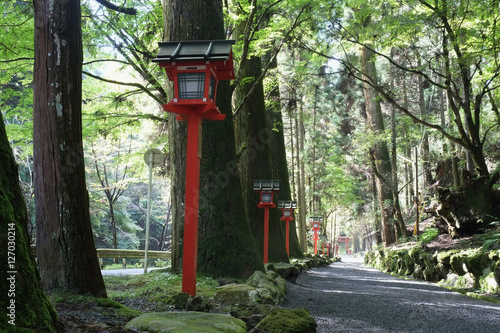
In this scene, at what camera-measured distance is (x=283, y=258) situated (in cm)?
1166

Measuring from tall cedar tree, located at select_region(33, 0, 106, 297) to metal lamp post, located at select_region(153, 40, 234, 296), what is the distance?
3.20 feet

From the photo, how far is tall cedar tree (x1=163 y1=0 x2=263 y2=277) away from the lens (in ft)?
21.0

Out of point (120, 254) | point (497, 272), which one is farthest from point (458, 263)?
point (120, 254)

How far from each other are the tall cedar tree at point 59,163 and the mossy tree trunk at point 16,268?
1.66 m

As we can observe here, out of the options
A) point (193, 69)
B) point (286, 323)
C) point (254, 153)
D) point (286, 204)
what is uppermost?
point (254, 153)

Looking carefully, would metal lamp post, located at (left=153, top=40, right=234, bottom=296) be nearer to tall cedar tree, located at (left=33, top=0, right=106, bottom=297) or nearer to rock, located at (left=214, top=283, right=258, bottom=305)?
rock, located at (left=214, top=283, right=258, bottom=305)

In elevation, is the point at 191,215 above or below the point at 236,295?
above

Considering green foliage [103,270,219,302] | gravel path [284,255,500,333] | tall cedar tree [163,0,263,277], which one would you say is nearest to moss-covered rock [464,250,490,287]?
gravel path [284,255,500,333]

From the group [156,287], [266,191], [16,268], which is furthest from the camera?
[266,191]

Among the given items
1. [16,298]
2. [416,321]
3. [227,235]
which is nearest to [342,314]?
[416,321]

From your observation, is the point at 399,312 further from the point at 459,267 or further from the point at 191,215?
the point at 459,267

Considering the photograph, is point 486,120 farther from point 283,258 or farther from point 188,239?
point 188,239

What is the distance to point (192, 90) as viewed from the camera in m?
4.45

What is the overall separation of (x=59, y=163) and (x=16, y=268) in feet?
6.76
